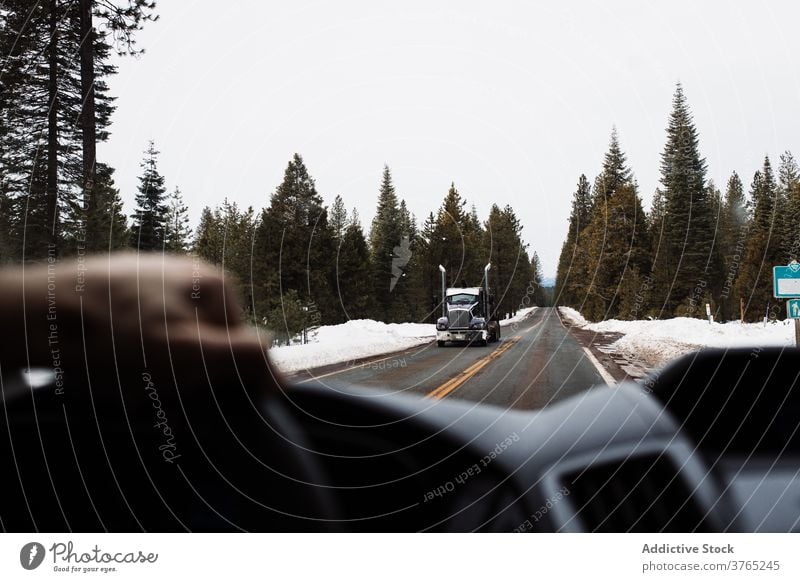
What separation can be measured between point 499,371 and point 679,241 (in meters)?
0.54

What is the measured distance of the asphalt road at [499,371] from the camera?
4.03 ft

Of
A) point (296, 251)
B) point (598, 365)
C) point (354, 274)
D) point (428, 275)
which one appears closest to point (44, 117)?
point (296, 251)

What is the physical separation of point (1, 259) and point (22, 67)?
1.53ft

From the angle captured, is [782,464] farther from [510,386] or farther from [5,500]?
[5,500]

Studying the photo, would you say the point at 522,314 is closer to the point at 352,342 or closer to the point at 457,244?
the point at 457,244

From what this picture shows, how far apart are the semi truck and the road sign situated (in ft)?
2.43

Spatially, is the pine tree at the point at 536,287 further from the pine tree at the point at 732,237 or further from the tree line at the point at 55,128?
the tree line at the point at 55,128

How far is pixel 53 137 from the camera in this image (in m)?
1.02

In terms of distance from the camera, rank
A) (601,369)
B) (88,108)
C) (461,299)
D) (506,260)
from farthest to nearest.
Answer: (461,299) < (506,260) < (601,369) < (88,108)

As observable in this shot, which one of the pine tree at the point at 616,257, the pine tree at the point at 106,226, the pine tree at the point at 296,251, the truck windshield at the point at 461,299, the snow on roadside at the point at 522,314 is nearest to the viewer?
the pine tree at the point at 106,226

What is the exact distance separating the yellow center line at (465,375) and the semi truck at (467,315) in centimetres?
10

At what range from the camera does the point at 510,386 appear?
4.32 feet

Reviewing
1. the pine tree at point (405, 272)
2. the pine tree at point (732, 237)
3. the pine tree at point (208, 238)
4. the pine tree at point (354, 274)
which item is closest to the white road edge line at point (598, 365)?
the pine tree at point (732, 237)

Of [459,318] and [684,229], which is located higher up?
[684,229]
